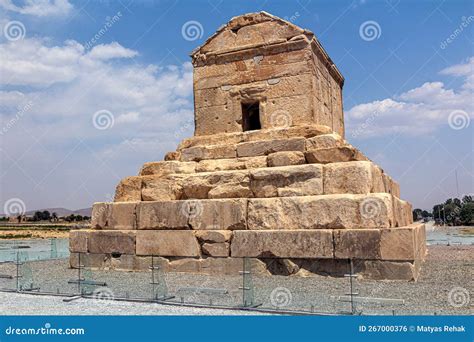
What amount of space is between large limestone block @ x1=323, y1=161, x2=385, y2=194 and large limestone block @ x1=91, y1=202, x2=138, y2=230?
4338 millimetres

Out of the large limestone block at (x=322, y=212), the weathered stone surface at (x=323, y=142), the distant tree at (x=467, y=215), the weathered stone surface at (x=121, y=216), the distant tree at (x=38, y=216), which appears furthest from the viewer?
the distant tree at (x=38, y=216)

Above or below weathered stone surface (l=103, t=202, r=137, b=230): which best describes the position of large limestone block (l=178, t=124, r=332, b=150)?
above

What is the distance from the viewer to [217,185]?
32.3ft

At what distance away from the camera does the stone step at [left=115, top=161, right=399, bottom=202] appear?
8672 mm

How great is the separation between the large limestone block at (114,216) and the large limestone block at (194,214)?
231 mm

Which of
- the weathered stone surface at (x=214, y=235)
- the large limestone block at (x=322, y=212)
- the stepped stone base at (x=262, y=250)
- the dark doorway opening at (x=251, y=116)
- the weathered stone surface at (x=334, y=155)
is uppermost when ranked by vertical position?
the dark doorway opening at (x=251, y=116)

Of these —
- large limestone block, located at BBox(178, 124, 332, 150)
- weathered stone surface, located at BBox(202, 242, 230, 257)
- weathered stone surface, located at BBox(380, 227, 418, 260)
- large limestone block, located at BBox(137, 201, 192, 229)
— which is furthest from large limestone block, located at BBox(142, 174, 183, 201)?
weathered stone surface, located at BBox(380, 227, 418, 260)

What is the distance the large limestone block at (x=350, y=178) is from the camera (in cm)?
852

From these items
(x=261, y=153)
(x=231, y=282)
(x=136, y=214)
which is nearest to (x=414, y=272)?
(x=231, y=282)

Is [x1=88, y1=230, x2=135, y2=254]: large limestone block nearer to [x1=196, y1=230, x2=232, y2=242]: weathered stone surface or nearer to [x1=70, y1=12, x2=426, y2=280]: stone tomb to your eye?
[x1=70, y1=12, x2=426, y2=280]: stone tomb

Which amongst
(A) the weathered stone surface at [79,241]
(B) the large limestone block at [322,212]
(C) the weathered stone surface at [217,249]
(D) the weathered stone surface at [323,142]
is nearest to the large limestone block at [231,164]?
(D) the weathered stone surface at [323,142]

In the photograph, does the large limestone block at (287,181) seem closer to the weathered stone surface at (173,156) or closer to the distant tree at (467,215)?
the weathered stone surface at (173,156)

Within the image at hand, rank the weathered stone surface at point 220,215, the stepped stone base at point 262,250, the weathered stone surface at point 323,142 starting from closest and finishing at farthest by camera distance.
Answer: the stepped stone base at point 262,250 < the weathered stone surface at point 220,215 < the weathered stone surface at point 323,142

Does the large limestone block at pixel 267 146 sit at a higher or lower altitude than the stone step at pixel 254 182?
higher
